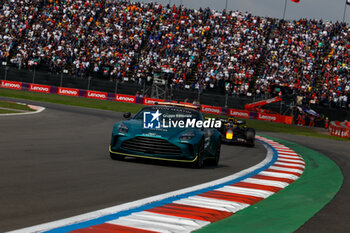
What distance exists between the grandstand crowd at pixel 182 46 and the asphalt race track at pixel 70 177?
28.1m

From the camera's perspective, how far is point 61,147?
12.7 meters

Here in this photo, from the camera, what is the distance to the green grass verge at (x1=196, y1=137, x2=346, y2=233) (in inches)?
224

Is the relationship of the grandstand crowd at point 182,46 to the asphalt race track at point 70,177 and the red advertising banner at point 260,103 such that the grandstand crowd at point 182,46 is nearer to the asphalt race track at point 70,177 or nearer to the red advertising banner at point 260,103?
the red advertising banner at point 260,103

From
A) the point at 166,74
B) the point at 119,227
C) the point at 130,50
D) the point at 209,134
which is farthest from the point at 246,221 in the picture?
the point at 130,50

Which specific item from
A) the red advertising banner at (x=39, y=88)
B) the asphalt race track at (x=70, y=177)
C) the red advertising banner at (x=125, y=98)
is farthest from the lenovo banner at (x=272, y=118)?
the asphalt race track at (x=70, y=177)

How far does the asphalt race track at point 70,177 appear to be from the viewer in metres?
5.67

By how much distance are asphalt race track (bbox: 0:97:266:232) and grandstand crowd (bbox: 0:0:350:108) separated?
2811cm

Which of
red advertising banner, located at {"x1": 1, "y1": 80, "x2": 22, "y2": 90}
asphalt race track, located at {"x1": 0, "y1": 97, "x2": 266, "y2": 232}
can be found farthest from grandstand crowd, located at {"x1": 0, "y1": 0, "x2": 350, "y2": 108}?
asphalt race track, located at {"x1": 0, "y1": 97, "x2": 266, "y2": 232}

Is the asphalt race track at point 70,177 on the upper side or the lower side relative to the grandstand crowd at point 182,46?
lower

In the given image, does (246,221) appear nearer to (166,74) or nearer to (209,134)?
(209,134)

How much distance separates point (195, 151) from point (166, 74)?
3244 cm

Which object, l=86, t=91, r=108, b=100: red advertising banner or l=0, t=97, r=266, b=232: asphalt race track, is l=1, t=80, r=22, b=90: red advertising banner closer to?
l=86, t=91, r=108, b=100: red advertising banner

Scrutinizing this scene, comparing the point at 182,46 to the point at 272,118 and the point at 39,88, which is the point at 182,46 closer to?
the point at 272,118

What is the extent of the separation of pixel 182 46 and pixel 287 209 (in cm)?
3956
